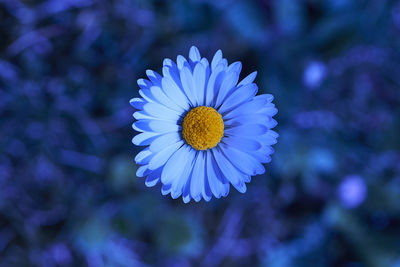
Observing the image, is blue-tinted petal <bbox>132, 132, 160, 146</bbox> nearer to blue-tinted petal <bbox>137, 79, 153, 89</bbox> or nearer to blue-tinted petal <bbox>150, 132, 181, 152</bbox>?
blue-tinted petal <bbox>150, 132, 181, 152</bbox>

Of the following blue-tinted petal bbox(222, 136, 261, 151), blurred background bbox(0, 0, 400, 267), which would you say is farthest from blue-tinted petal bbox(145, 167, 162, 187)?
blurred background bbox(0, 0, 400, 267)

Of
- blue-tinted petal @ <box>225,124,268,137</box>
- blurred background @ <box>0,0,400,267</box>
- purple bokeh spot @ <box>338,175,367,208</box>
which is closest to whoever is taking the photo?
blue-tinted petal @ <box>225,124,268,137</box>

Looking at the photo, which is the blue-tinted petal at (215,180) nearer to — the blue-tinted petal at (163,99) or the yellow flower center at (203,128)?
the yellow flower center at (203,128)

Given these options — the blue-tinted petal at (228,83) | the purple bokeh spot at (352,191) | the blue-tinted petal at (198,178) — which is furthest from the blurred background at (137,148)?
the blue-tinted petal at (228,83)

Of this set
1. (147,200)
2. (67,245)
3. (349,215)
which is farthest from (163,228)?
(349,215)

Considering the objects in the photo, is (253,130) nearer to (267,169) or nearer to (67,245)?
(267,169)

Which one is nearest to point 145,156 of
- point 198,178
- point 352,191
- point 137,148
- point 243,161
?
point 198,178

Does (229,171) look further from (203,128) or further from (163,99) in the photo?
(163,99)
